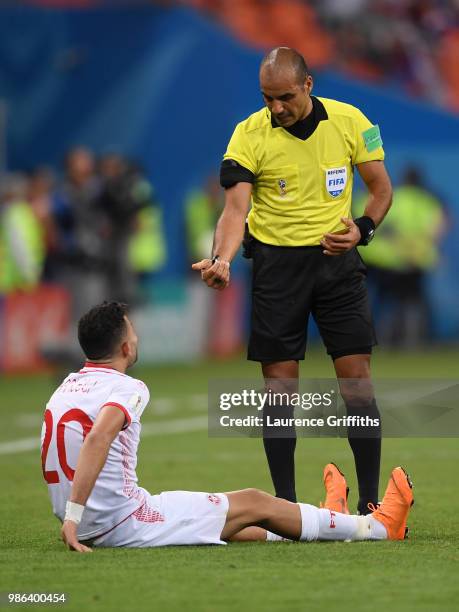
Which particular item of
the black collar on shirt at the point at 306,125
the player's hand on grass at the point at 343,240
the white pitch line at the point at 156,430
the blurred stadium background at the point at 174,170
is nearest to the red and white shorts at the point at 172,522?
the player's hand on grass at the point at 343,240

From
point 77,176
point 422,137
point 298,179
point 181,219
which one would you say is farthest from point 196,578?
point 422,137

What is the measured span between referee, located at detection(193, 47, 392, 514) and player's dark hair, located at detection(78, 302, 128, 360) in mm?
1037

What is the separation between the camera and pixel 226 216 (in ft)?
24.2

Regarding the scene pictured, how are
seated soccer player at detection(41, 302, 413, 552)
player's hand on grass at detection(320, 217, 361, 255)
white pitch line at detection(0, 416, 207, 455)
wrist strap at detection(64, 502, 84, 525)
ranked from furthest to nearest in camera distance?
white pitch line at detection(0, 416, 207, 455) → player's hand on grass at detection(320, 217, 361, 255) → seated soccer player at detection(41, 302, 413, 552) → wrist strap at detection(64, 502, 84, 525)

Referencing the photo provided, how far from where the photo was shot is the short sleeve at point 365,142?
7.54 metres

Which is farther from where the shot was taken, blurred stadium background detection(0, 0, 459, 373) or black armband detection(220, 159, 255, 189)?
blurred stadium background detection(0, 0, 459, 373)

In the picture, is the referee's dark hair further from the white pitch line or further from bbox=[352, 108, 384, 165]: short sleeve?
the white pitch line

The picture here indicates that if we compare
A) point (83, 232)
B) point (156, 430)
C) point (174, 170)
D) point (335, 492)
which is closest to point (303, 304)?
point (335, 492)

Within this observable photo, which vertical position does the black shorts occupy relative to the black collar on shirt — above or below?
below

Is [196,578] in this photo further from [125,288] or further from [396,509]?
[125,288]

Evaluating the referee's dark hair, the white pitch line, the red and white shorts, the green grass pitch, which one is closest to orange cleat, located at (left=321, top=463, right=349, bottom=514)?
the green grass pitch

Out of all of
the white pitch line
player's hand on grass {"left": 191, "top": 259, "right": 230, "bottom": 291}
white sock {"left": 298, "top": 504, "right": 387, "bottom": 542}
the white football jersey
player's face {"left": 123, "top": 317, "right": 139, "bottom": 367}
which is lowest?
the white pitch line

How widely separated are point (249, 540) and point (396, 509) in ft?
2.22

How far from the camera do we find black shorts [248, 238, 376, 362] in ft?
24.7
